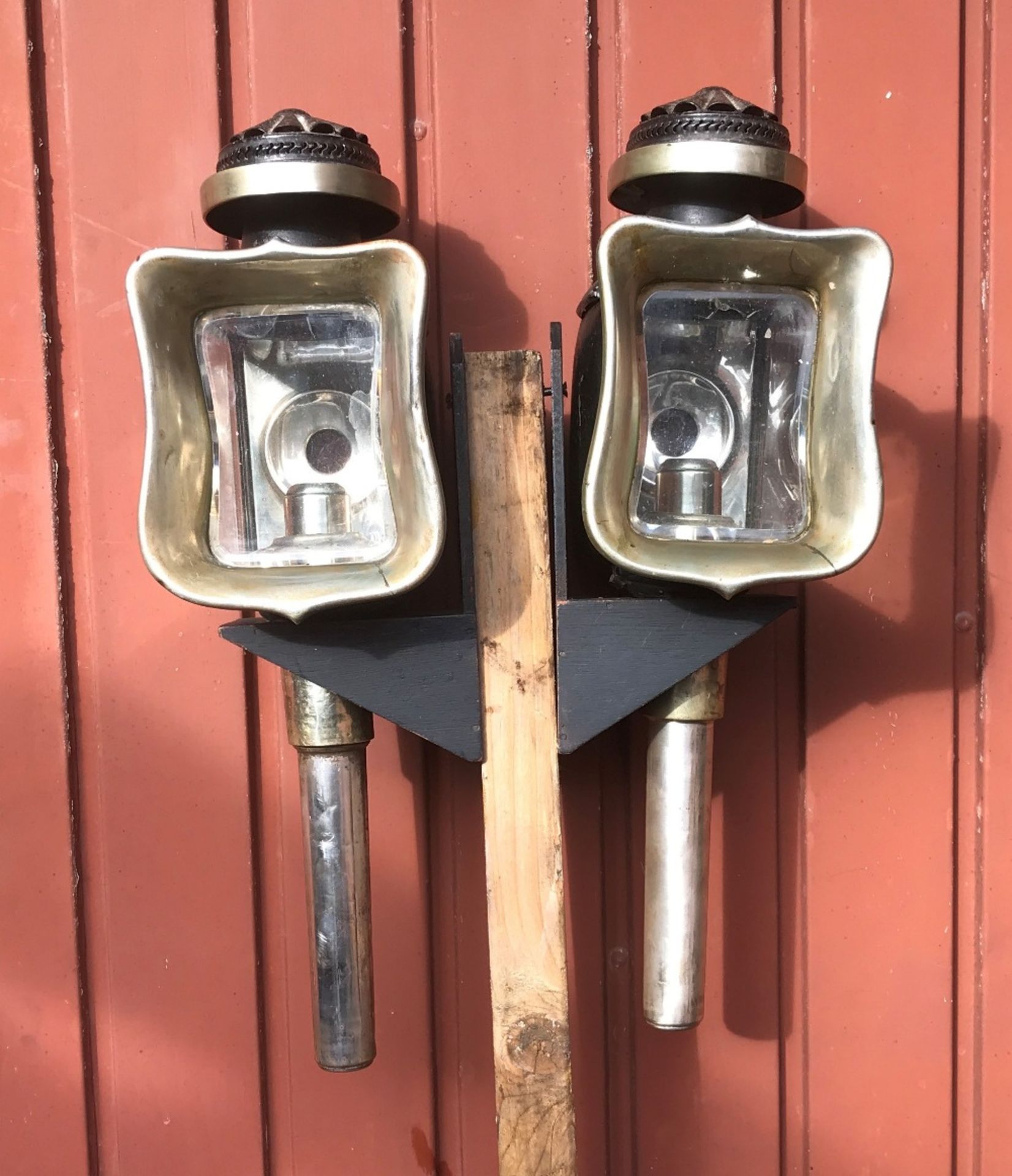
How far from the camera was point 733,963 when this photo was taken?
1.08m

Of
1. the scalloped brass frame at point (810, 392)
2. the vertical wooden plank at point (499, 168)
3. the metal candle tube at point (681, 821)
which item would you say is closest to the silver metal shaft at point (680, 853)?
the metal candle tube at point (681, 821)

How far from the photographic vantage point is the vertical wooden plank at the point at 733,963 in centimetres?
106

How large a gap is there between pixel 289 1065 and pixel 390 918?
191mm

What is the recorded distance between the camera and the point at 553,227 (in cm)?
103

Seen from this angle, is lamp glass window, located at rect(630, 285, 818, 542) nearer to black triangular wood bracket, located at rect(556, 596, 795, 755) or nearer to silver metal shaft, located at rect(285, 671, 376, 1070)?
black triangular wood bracket, located at rect(556, 596, 795, 755)

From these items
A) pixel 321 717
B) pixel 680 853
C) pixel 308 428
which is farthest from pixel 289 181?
pixel 680 853

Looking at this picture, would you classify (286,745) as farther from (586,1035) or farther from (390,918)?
(586,1035)

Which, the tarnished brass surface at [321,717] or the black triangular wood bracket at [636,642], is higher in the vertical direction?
the black triangular wood bracket at [636,642]

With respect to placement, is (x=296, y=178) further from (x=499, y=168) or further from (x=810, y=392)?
(x=810, y=392)

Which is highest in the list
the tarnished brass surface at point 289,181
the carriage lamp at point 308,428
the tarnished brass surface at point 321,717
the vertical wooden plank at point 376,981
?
the tarnished brass surface at point 289,181

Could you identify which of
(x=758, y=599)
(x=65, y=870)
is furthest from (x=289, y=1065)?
(x=758, y=599)

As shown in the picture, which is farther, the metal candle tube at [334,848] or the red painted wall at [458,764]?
the red painted wall at [458,764]

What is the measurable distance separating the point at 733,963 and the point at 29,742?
0.78 meters

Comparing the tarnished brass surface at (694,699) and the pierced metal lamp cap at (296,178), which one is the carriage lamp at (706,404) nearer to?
the tarnished brass surface at (694,699)
